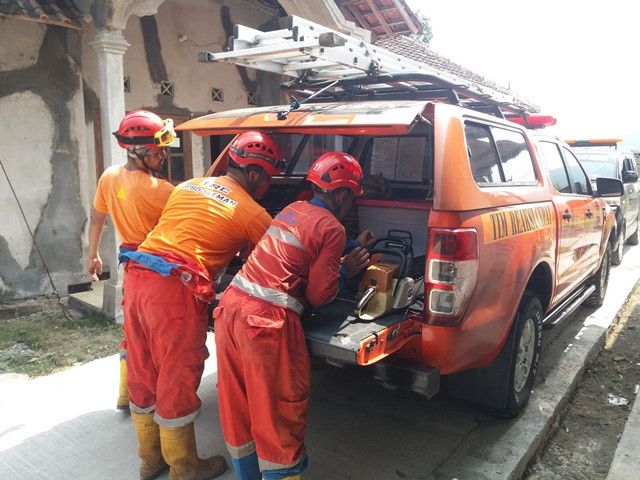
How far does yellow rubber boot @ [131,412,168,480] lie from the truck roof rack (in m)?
2.10

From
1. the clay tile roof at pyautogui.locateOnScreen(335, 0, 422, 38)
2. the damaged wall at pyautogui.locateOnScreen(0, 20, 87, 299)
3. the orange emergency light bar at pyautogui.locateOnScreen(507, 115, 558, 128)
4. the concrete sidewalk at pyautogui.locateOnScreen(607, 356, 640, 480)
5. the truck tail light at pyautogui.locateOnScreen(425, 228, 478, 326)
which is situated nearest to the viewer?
the truck tail light at pyautogui.locateOnScreen(425, 228, 478, 326)

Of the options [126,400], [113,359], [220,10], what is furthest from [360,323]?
[220,10]

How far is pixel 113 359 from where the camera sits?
15.1 feet

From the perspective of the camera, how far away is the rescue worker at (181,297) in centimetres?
262

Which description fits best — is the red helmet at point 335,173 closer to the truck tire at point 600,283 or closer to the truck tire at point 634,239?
the truck tire at point 600,283

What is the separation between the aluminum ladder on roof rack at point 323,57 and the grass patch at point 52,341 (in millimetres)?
2909

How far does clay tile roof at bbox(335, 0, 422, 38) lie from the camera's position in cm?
826

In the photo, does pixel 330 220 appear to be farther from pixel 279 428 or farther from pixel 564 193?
pixel 564 193

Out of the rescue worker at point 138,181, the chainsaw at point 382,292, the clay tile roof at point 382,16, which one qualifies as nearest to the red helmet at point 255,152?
the rescue worker at point 138,181

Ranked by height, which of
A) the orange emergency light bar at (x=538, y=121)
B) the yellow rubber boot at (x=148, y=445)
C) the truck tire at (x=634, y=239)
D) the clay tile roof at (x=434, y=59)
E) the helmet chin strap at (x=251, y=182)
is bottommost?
the truck tire at (x=634, y=239)

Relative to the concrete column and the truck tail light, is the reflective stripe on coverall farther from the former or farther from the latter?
the concrete column

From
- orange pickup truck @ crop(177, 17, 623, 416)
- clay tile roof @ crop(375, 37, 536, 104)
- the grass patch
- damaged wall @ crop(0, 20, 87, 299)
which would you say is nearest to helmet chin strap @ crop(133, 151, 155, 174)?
orange pickup truck @ crop(177, 17, 623, 416)

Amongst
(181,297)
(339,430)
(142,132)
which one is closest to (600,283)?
(339,430)

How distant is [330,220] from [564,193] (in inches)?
98.3
